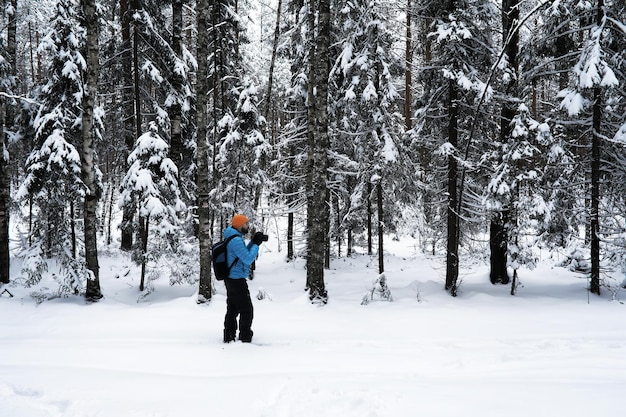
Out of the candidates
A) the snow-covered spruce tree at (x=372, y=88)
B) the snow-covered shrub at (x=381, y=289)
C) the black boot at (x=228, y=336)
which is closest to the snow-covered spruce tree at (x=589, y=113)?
the snow-covered spruce tree at (x=372, y=88)

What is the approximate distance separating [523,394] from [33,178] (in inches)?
600

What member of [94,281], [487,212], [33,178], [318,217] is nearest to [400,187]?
[487,212]

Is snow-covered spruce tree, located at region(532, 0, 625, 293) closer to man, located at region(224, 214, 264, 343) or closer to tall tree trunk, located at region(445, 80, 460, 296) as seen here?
tall tree trunk, located at region(445, 80, 460, 296)

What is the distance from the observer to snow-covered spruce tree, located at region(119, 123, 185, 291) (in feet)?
40.7

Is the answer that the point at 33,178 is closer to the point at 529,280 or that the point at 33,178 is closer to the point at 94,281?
the point at 94,281

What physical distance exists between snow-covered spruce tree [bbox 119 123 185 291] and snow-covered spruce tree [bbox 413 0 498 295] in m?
8.48

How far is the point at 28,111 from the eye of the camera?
16.2m

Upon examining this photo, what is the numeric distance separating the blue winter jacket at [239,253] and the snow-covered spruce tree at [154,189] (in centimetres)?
672

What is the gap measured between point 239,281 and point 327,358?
195cm

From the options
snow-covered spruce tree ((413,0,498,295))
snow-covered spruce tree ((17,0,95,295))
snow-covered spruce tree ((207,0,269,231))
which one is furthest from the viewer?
snow-covered spruce tree ((207,0,269,231))

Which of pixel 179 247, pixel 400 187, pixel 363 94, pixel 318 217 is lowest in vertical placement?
pixel 179 247

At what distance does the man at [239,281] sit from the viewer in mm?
6488

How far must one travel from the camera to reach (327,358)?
582 cm

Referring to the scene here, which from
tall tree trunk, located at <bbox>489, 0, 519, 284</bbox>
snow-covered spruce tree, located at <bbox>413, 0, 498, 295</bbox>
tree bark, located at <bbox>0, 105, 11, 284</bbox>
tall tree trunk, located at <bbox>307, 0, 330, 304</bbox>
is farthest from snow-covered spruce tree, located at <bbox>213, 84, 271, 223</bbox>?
tall tree trunk, located at <bbox>489, 0, 519, 284</bbox>
